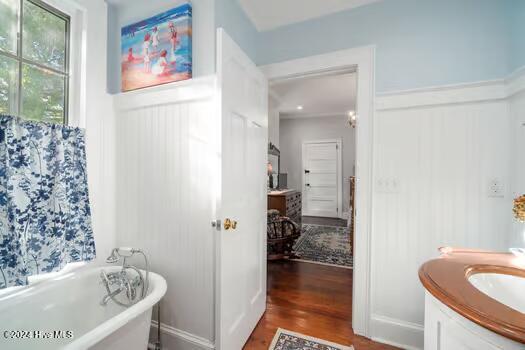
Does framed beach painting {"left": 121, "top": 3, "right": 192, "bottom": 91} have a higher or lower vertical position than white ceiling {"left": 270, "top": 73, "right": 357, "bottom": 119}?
lower

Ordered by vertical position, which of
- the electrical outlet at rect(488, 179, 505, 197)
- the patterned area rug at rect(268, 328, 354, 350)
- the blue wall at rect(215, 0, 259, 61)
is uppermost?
the blue wall at rect(215, 0, 259, 61)

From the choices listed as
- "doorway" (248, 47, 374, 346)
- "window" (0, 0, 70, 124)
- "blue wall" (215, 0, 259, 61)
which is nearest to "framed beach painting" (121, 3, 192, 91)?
"blue wall" (215, 0, 259, 61)

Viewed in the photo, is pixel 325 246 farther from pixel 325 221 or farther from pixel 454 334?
pixel 454 334

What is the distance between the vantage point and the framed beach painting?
155cm

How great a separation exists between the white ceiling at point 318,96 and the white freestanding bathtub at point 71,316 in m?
2.75

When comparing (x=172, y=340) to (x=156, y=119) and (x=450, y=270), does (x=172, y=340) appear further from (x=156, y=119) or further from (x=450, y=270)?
(x=450, y=270)

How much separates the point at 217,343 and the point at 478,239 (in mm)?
1778

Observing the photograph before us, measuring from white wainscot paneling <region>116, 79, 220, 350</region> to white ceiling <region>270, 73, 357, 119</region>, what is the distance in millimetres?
1757

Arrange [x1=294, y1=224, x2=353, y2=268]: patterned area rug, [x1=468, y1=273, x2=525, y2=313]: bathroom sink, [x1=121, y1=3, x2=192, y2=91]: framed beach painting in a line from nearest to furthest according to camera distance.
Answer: [x1=468, y1=273, x2=525, y2=313]: bathroom sink
[x1=121, y1=3, x2=192, y2=91]: framed beach painting
[x1=294, y1=224, x2=353, y2=268]: patterned area rug

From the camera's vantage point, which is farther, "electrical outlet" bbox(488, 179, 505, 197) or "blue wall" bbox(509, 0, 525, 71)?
"electrical outlet" bbox(488, 179, 505, 197)

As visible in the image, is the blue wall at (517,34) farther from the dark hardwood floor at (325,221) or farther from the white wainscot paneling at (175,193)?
the dark hardwood floor at (325,221)

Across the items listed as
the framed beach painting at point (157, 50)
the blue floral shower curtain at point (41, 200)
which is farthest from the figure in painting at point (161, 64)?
the blue floral shower curtain at point (41, 200)

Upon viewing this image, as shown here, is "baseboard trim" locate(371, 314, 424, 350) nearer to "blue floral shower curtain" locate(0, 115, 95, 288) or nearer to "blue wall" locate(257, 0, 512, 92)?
"blue wall" locate(257, 0, 512, 92)

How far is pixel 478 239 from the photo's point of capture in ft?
4.84
